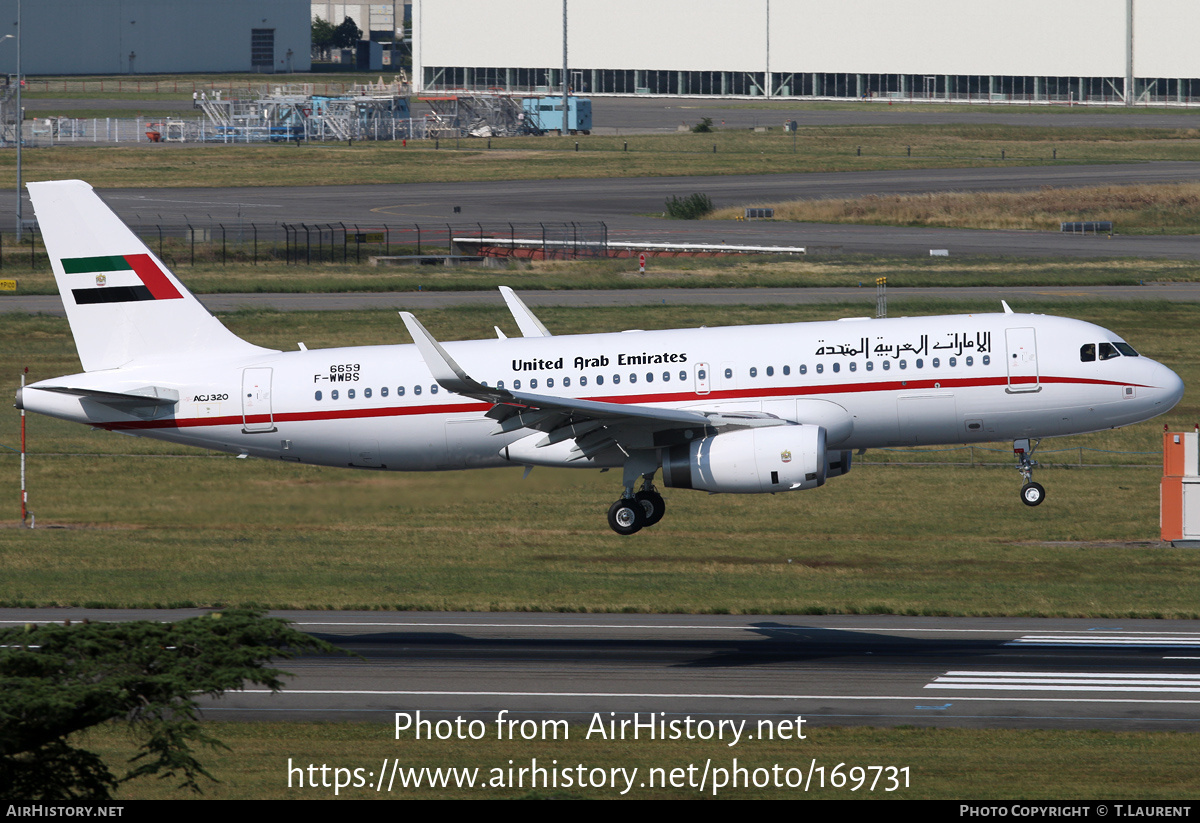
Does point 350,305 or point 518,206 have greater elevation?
point 518,206

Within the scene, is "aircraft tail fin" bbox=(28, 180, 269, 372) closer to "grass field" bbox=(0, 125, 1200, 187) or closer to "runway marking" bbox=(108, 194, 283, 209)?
"runway marking" bbox=(108, 194, 283, 209)

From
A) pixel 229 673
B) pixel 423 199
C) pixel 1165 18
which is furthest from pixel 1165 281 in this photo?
pixel 1165 18

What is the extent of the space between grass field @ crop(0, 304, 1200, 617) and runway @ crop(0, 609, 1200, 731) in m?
2.12

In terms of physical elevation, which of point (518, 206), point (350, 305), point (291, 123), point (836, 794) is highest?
point (291, 123)

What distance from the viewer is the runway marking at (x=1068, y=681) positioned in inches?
1359

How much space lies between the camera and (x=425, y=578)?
157 feet

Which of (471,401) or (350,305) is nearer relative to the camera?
(471,401)

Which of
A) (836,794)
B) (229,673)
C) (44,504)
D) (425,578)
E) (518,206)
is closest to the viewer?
(229,673)

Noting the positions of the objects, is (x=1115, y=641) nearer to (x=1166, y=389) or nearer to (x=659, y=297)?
(x=1166, y=389)

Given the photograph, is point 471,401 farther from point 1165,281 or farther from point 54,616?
point 1165,281

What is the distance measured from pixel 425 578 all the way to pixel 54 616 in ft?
36.7

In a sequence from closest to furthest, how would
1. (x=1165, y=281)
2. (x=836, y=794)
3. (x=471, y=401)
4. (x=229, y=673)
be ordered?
1. (x=229, y=673)
2. (x=836, y=794)
3. (x=471, y=401)
4. (x=1165, y=281)

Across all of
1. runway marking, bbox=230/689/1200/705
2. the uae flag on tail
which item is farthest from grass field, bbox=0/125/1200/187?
runway marking, bbox=230/689/1200/705

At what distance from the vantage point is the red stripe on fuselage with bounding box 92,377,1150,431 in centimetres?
4028
